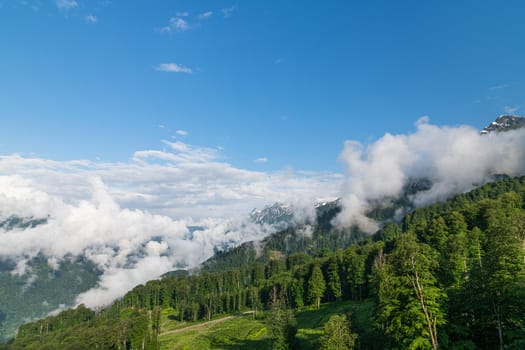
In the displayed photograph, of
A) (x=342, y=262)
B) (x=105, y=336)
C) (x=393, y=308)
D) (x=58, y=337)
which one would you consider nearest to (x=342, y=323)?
(x=393, y=308)

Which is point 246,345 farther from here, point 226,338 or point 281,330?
→ point 281,330

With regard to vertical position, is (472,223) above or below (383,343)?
above

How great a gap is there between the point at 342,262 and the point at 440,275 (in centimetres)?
8798

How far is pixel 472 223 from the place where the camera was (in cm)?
11556

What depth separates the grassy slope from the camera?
77.5 meters

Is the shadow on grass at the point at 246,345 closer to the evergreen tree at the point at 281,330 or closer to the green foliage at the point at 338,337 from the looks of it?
the evergreen tree at the point at 281,330

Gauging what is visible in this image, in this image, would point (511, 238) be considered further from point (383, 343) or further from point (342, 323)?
point (342, 323)

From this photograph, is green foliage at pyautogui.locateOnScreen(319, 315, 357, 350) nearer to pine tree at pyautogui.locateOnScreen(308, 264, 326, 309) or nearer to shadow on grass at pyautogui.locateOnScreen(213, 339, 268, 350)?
shadow on grass at pyautogui.locateOnScreen(213, 339, 268, 350)

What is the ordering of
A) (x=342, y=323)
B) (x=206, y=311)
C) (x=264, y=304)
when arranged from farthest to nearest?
1. (x=206, y=311)
2. (x=264, y=304)
3. (x=342, y=323)

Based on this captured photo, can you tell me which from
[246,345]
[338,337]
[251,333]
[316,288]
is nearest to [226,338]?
[251,333]

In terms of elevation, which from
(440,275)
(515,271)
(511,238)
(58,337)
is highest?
(511,238)

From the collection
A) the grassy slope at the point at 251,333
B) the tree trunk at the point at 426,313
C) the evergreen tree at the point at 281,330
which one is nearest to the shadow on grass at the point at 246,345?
the grassy slope at the point at 251,333

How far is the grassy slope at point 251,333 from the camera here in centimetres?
7750

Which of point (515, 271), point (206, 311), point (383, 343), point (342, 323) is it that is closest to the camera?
point (515, 271)
